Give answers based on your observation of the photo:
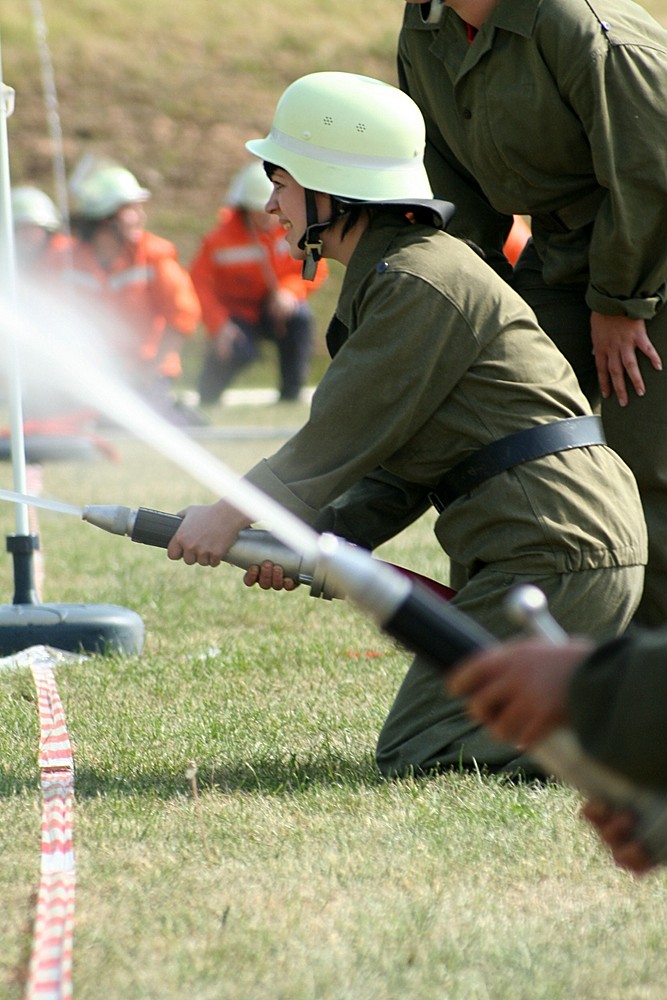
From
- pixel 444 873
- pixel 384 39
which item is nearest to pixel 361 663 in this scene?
pixel 444 873

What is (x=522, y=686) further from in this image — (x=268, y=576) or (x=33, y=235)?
(x=33, y=235)

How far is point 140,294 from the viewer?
14477 millimetres

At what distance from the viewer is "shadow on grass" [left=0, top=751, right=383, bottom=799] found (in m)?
3.47

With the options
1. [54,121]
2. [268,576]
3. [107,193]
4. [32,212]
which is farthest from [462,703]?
[54,121]

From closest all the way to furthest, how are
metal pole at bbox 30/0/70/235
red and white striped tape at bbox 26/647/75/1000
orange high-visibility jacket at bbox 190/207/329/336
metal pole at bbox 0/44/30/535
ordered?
1. red and white striped tape at bbox 26/647/75/1000
2. metal pole at bbox 0/44/30/535
3. metal pole at bbox 30/0/70/235
4. orange high-visibility jacket at bbox 190/207/329/336

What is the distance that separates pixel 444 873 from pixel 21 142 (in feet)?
73.9

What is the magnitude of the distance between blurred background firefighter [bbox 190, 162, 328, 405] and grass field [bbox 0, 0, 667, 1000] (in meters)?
9.84

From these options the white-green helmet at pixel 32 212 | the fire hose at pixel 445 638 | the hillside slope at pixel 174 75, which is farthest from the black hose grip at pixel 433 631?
the hillside slope at pixel 174 75

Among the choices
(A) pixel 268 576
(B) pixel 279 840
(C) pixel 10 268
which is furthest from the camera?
(C) pixel 10 268

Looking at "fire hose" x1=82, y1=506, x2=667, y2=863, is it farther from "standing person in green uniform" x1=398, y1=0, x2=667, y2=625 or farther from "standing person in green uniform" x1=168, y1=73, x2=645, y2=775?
"standing person in green uniform" x1=398, y1=0, x2=667, y2=625

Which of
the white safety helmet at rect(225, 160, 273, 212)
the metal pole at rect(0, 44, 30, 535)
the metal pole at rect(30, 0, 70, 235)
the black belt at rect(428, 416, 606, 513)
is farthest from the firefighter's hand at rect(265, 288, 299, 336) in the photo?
the black belt at rect(428, 416, 606, 513)

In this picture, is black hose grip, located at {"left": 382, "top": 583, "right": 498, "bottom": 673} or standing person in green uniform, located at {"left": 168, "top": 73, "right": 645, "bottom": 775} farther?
standing person in green uniform, located at {"left": 168, "top": 73, "right": 645, "bottom": 775}

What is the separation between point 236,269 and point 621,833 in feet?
48.2

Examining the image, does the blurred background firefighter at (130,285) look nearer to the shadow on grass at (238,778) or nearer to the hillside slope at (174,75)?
the hillside slope at (174,75)
